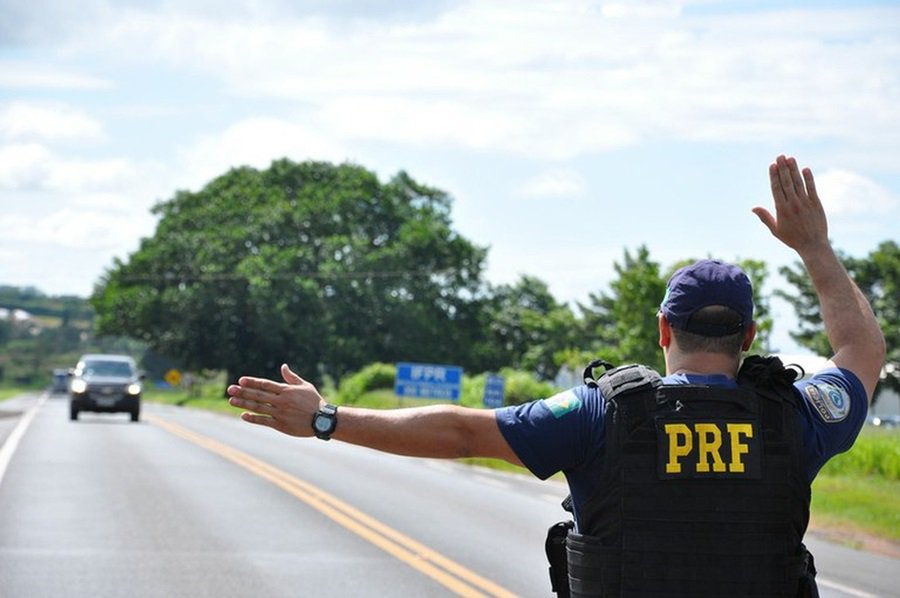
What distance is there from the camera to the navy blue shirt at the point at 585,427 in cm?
407

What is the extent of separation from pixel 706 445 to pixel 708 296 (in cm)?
38

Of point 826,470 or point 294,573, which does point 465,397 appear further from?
point 294,573

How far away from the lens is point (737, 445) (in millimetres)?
4074

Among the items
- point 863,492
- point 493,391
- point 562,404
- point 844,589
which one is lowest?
point 844,589

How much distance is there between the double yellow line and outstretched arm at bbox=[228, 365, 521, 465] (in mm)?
7371

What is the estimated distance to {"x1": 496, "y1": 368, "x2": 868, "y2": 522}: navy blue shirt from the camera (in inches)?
160

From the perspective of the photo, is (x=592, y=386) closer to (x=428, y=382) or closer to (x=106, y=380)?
(x=106, y=380)

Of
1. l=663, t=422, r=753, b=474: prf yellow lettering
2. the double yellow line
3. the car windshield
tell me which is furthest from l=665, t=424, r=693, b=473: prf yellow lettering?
the car windshield

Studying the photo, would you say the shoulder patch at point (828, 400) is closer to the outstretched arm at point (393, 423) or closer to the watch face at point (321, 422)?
the outstretched arm at point (393, 423)

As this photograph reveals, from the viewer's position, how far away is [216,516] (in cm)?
1670

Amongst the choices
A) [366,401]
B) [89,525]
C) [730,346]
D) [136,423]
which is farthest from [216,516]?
[366,401]

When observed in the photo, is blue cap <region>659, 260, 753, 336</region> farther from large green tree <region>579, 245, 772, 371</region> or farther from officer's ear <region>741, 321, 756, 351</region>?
large green tree <region>579, 245, 772, 371</region>

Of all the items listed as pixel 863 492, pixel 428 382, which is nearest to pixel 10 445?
pixel 863 492

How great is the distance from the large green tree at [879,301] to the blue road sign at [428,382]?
3513 cm
